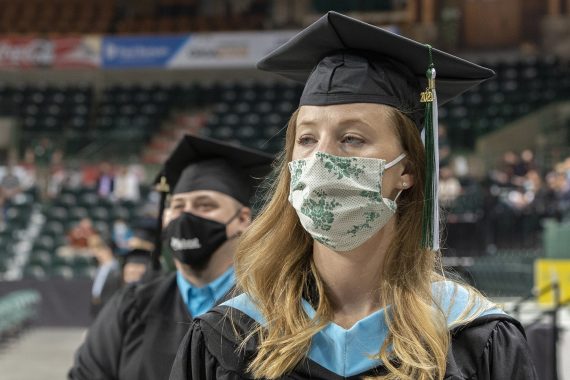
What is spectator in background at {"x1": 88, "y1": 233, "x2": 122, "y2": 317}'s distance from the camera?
312 inches

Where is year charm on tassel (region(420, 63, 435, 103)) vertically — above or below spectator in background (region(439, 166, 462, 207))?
above

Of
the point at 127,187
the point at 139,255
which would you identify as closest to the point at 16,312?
the point at 127,187

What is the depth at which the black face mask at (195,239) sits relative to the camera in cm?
367

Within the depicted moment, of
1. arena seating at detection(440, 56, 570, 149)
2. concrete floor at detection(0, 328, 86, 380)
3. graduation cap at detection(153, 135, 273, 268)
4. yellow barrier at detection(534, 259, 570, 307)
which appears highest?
graduation cap at detection(153, 135, 273, 268)

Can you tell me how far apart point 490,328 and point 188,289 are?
5.92ft

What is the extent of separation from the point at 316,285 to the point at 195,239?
1.67m

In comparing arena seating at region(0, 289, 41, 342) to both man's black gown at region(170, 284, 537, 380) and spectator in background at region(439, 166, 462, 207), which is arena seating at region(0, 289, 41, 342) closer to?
spectator in background at region(439, 166, 462, 207)

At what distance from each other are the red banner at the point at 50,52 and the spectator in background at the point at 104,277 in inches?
453

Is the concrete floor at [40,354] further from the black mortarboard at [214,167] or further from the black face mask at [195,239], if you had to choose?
the black face mask at [195,239]

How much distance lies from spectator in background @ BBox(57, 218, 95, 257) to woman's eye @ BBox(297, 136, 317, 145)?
44.0 feet

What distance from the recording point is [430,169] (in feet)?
6.83

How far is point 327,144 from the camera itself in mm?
1961

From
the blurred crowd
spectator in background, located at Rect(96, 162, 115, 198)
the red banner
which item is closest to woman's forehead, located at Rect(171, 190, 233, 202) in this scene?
the blurred crowd

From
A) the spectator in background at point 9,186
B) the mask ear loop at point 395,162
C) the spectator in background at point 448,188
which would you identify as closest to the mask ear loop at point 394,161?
the mask ear loop at point 395,162
